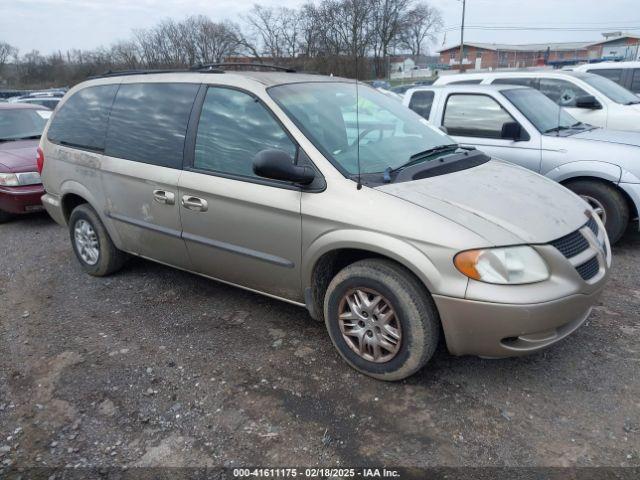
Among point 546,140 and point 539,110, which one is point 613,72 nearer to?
point 539,110

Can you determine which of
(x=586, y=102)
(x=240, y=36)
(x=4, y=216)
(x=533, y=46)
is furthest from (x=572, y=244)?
(x=533, y=46)

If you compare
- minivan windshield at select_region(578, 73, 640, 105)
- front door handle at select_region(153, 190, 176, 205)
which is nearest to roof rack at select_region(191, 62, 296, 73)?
front door handle at select_region(153, 190, 176, 205)

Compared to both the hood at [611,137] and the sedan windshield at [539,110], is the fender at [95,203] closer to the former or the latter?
the sedan windshield at [539,110]

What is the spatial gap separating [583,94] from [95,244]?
6988 mm

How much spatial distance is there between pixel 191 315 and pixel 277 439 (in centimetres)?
163

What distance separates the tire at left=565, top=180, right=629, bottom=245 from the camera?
4.80 meters

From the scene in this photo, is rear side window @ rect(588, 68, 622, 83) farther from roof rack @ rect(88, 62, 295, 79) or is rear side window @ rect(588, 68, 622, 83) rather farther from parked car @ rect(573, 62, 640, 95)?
roof rack @ rect(88, 62, 295, 79)

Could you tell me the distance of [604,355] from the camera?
3.10 meters

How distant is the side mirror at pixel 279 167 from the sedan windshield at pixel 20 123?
21.0 ft

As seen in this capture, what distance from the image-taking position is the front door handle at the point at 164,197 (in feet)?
11.6

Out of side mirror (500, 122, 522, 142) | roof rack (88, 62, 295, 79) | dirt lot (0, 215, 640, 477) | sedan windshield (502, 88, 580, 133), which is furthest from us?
sedan windshield (502, 88, 580, 133)

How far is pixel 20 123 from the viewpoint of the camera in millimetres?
7660

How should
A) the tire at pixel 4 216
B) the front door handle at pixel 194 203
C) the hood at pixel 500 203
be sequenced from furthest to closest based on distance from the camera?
the tire at pixel 4 216 → the front door handle at pixel 194 203 → the hood at pixel 500 203

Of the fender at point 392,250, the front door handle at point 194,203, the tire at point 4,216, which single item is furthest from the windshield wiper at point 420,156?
the tire at point 4,216
